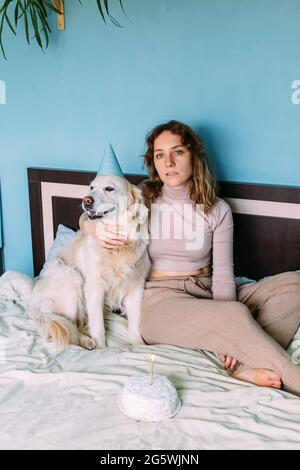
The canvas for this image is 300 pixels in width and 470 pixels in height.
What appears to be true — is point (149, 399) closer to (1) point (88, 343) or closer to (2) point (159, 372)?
(2) point (159, 372)

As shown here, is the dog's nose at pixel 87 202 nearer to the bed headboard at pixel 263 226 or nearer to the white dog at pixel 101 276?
the white dog at pixel 101 276

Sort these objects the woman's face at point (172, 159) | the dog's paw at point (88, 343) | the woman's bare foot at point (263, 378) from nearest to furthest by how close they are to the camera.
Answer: the woman's bare foot at point (263, 378)
the dog's paw at point (88, 343)
the woman's face at point (172, 159)

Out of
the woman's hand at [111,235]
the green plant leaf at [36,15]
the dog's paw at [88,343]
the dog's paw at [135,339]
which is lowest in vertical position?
the dog's paw at [135,339]

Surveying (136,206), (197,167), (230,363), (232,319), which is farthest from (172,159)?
(230,363)

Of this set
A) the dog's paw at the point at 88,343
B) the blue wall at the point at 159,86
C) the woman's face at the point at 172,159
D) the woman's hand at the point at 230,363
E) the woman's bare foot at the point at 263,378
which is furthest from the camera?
the blue wall at the point at 159,86

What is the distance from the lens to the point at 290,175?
1.87 m

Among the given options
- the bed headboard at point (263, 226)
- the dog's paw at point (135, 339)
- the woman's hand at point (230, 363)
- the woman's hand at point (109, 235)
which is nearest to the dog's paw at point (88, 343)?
the dog's paw at point (135, 339)

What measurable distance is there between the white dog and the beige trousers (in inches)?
3.3

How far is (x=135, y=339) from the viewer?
166 cm

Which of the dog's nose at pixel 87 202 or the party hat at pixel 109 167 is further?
the party hat at pixel 109 167

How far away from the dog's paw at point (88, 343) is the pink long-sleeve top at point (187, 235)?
0.38 m

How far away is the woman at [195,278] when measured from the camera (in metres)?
1.44

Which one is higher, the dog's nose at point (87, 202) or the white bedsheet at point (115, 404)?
the dog's nose at point (87, 202)

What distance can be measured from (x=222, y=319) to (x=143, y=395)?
385 millimetres
